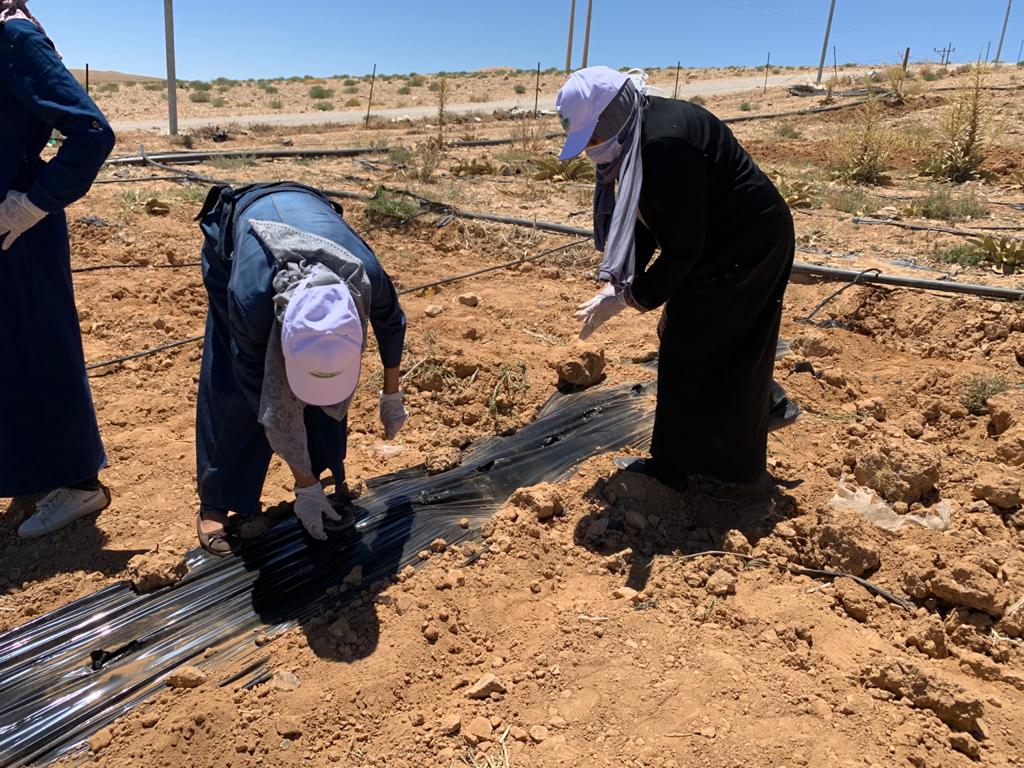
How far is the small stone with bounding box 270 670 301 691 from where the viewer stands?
203 centimetres

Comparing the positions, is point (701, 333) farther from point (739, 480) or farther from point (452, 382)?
point (452, 382)

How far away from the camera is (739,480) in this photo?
2.64 metres

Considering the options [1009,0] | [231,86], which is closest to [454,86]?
[231,86]

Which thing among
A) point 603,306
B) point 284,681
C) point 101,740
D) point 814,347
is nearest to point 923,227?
point 814,347

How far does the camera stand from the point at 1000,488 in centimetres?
257

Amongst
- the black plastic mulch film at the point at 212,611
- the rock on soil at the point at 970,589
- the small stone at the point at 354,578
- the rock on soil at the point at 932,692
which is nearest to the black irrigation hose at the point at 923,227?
the rock on soil at the point at 970,589

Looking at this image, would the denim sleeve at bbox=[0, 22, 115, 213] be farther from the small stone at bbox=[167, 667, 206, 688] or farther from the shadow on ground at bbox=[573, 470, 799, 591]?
the shadow on ground at bbox=[573, 470, 799, 591]

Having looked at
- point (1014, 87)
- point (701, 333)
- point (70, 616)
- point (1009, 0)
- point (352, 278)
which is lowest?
point (70, 616)

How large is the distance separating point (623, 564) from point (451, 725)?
82cm

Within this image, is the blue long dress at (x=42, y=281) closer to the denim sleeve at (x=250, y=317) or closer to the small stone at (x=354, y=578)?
the denim sleeve at (x=250, y=317)

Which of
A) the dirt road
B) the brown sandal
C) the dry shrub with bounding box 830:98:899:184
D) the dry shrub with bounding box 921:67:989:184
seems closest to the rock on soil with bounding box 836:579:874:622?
the brown sandal

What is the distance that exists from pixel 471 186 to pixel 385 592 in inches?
228

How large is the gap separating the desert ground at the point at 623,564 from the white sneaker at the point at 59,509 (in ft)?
0.17

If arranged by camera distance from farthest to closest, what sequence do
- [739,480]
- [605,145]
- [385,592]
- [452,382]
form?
[452,382] → [739,480] → [385,592] → [605,145]
